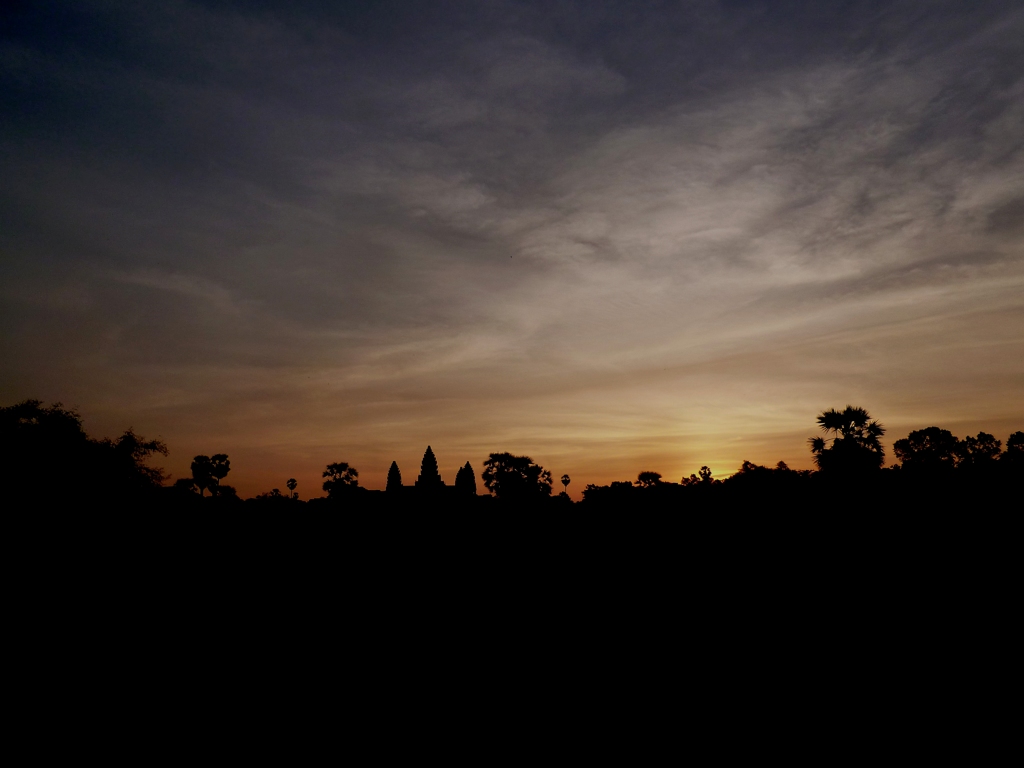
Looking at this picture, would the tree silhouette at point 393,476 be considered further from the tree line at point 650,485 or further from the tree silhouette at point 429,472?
the tree line at point 650,485

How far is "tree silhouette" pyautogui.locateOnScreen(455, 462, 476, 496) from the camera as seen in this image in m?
81.8

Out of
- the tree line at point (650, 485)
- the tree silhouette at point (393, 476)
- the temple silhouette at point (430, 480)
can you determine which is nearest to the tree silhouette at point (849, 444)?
the tree line at point (650, 485)

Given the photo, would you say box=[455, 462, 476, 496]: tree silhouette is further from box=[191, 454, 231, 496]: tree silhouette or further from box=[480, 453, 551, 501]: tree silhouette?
box=[191, 454, 231, 496]: tree silhouette

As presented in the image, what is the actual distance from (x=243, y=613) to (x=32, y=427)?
31.5m

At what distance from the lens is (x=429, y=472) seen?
78000 mm

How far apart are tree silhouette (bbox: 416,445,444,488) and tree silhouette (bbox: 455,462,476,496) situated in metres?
4.61

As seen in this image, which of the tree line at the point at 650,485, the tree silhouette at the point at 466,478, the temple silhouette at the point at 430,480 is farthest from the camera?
the tree silhouette at the point at 466,478

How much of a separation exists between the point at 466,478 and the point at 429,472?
755 cm

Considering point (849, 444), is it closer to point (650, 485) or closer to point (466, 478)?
point (650, 485)

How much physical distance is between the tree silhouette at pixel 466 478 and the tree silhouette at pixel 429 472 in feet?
15.1

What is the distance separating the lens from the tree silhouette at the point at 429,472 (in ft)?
251

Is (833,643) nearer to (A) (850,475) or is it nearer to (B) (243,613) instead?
(A) (850,475)

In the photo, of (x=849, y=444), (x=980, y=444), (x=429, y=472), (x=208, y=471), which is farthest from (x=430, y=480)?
(x=980, y=444)

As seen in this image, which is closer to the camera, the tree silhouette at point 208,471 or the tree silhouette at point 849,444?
the tree silhouette at point 849,444
